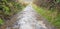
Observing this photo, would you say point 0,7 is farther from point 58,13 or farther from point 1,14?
point 58,13

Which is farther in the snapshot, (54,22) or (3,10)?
(3,10)

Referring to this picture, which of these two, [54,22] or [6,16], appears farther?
[6,16]

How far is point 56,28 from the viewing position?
955 cm

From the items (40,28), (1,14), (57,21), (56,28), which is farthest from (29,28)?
Result: (1,14)

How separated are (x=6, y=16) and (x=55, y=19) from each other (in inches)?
151

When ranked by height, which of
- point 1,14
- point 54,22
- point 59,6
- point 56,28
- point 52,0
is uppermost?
point 52,0

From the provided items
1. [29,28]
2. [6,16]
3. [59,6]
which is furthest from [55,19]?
[6,16]

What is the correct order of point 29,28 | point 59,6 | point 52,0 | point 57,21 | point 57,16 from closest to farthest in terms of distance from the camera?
point 29,28, point 57,21, point 57,16, point 59,6, point 52,0

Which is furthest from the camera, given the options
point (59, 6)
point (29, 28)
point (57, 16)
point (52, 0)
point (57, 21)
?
point (52, 0)

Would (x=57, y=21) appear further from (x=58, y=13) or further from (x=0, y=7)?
(x=0, y=7)

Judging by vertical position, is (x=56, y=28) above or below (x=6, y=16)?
below

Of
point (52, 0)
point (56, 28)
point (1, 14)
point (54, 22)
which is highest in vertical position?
point (52, 0)

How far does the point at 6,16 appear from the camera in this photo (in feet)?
41.3

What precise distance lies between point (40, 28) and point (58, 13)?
10.0ft
